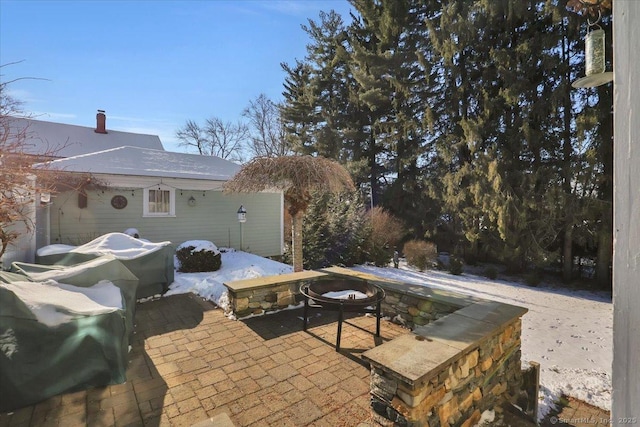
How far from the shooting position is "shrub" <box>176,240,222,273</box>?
757 cm

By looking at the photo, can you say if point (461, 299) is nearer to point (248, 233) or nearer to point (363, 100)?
point (248, 233)

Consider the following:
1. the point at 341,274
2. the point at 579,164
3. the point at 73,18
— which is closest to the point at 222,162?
the point at 73,18

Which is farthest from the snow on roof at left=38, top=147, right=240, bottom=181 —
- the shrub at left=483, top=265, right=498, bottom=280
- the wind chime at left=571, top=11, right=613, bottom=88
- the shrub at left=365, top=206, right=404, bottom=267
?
the shrub at left=483, top=265, right=498, bottom=280

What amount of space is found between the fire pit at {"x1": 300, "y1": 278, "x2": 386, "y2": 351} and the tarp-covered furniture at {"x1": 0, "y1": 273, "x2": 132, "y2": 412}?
198 cm

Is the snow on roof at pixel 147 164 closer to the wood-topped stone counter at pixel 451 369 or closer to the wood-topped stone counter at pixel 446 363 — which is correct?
the wood-topped stone counter at pixel 446 363

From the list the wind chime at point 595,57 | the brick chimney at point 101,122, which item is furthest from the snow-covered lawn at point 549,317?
the brick chimney at point 101,122

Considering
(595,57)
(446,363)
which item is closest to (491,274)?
(446,363)

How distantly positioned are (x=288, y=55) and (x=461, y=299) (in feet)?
66.9

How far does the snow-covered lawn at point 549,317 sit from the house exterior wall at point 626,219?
107 inches

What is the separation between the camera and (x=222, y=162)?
11867mm

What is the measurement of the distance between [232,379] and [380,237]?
8785 millimetres

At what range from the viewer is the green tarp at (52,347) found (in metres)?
2.37

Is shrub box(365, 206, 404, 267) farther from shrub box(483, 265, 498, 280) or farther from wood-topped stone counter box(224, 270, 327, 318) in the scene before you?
wood-topped stone counter box(224, 270, 327, 318)

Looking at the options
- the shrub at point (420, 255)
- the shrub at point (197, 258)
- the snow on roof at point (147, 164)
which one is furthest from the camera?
the shrub at point (420, 255)
